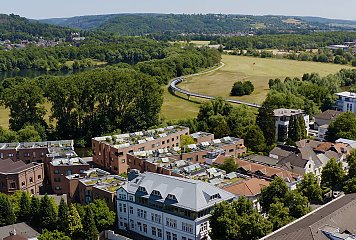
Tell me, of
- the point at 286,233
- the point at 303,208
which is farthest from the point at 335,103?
the point at 286,233

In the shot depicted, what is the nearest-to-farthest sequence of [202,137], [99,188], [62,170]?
[99,188] < [62,170] < [202,137]

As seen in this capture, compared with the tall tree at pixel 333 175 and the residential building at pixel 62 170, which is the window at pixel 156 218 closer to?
the residential building at pixel 62 170

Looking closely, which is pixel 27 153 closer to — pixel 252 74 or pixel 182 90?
pixel 182 90

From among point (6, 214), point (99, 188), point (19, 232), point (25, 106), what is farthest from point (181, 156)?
point (25, 106)

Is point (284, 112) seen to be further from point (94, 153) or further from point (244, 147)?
point (94, 153)

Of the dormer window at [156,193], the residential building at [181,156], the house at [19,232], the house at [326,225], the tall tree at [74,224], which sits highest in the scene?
the house at [326,225]

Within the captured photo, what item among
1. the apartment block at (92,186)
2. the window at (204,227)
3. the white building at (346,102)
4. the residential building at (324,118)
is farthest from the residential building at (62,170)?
the white building at (346,102)
